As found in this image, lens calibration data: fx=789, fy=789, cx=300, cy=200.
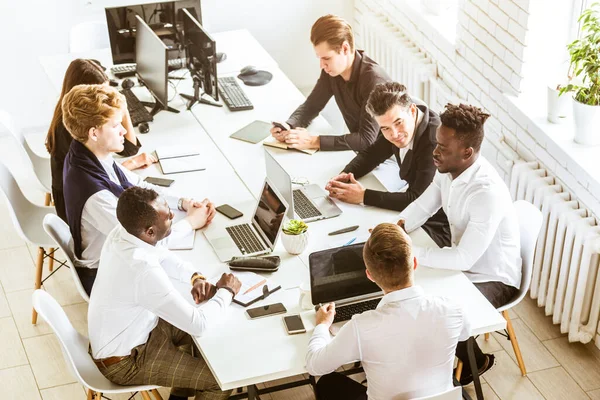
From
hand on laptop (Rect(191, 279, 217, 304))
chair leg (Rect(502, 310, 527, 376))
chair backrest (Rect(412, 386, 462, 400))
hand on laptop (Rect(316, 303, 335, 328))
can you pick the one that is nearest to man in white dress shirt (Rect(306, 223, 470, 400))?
chair backrest (Rect(412, 386, 462, 400))

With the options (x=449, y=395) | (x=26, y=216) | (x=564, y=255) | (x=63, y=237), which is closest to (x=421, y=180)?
(x=564, y=255)

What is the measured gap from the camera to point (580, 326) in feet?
12.7

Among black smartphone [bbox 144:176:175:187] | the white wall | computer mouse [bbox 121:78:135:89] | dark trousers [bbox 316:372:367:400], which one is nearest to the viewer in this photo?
dark trousers [bbox 316:372:367:400]

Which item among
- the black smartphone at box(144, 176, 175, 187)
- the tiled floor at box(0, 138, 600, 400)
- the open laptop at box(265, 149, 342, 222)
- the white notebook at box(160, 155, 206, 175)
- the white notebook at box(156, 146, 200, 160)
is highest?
the open laptop at box(265, 149, 342, 222)

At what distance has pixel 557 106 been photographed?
3.93 meters

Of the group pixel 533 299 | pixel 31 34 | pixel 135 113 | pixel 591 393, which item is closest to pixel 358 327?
pixel 591 393

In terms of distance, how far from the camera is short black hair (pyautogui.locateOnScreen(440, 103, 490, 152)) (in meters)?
3.17

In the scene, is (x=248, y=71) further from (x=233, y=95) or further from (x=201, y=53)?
(x=201, y=53)

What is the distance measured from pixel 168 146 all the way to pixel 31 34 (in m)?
2.23

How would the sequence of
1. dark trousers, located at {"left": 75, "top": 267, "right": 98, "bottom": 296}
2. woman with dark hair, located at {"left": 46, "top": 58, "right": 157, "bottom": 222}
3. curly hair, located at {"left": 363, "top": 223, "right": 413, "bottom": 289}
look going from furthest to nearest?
woman with dark hair, located at {"left": 46, "top": 58, "right": 157, "bottom": 222} → dark trousers, located at {"left": 75, "top": 267, "right": 98, "bottom": 296} → curly hair, located at {"left": 363, "top": 223, "right": 413, "bottom": 289}

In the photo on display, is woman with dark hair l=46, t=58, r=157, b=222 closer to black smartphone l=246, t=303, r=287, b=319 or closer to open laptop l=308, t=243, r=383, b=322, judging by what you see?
black smartphone l=246, t=303, r=287, b=319

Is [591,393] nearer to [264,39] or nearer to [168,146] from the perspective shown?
[168,146]

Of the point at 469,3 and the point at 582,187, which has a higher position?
the point at 469,3

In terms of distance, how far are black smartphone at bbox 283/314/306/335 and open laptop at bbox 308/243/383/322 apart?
9 cm
